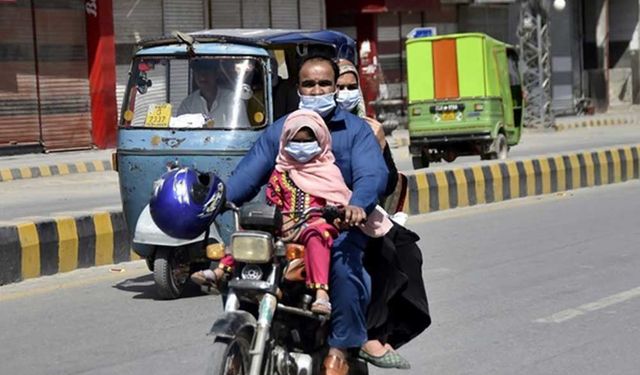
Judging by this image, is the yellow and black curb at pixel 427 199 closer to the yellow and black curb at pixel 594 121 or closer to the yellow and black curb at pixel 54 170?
the yellow and black curb at pixel 54 170

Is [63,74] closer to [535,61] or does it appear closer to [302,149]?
[535,61]

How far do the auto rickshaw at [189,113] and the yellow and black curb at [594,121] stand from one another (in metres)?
27.2

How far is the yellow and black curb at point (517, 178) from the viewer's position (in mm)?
16078

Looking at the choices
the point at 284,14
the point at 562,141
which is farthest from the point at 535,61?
the point at 284,14

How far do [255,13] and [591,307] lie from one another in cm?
2409

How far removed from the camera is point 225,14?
31.5 m

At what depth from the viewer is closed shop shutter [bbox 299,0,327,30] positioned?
33844 millimetres

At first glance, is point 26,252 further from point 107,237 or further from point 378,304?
point 378,304

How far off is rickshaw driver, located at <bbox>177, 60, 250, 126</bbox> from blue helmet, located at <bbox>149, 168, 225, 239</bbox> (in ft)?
16.5

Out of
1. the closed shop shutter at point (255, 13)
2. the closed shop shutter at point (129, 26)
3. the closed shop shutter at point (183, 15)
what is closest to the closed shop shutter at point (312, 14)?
the closed shop shutter at point (255, 13)

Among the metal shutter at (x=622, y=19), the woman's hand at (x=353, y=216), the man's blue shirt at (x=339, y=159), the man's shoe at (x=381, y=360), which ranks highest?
the metal shutter at (x=622, y=19)

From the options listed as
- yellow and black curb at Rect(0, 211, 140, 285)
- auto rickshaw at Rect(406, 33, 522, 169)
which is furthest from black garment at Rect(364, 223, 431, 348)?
auto rickshaw at Rect(406, 33, 522, 169)

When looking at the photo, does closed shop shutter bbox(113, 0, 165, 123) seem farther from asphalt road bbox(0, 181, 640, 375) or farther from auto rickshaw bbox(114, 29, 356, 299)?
auto rickshaw bbox(114, 29, 356, 299)

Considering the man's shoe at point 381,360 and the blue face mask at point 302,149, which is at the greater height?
the blue face mask at point 302,149
